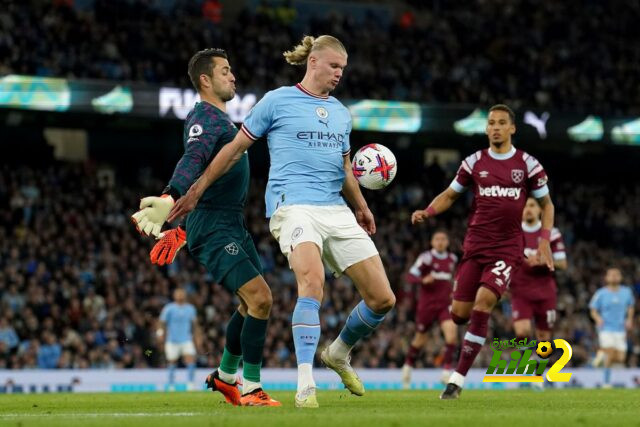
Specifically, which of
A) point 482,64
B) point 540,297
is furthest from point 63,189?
point 540,297

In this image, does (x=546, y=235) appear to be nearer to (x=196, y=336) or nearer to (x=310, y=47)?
(x=310, y=47)

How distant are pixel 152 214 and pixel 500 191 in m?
4.19

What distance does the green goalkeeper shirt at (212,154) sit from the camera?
26.3 ft

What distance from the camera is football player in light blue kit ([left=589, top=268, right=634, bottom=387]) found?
1980 cm

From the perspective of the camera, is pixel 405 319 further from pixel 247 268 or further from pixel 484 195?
pixel 247 268

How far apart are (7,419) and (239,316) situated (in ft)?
6.56

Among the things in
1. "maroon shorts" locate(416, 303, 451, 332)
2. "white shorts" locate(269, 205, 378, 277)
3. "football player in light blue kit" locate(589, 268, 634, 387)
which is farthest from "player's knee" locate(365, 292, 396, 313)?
"football player in light blue kit" locate(589, 268, 634, 387)

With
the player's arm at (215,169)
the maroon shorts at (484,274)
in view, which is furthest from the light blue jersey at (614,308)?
the player's arm at (215,169)

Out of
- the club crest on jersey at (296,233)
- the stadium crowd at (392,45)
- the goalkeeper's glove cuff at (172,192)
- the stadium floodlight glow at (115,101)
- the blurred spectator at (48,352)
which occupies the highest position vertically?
the stadium crowd at (392,45)

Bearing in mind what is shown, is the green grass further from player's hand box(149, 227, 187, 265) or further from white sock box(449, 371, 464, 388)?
player's hand box(149, 227, 187, 265)

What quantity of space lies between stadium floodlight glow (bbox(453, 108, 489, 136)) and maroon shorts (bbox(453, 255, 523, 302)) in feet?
56.7

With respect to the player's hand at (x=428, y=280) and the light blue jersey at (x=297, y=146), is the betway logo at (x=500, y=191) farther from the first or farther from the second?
the player's hand at (x=428, y=280)

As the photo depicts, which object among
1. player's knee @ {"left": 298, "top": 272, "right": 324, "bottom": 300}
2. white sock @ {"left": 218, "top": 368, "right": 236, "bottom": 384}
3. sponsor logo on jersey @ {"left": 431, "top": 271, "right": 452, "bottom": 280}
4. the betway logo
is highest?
the betway logo

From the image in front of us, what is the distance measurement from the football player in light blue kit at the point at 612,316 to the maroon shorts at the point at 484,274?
31.3 feet
